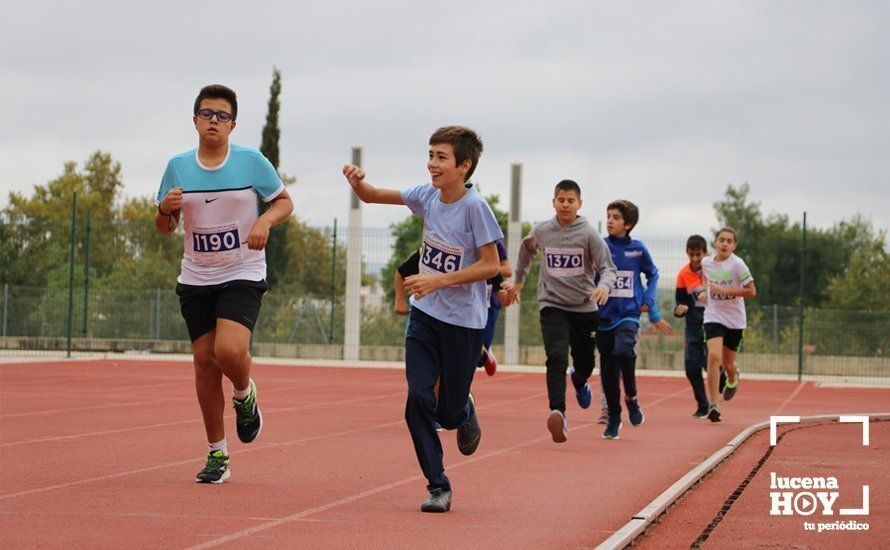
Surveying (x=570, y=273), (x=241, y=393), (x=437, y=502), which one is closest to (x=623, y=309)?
(x=570, y=273)

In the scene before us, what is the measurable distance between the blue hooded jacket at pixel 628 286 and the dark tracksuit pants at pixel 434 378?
502 cm

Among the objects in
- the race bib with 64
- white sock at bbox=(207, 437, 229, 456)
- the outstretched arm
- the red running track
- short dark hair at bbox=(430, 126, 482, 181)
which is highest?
short dark hair at bbox=(430, 126, 482, 181)

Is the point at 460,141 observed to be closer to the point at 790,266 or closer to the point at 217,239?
the point at 217,239

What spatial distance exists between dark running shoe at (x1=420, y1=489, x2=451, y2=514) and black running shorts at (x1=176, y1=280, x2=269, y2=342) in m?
1.48

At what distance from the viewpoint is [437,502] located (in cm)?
646

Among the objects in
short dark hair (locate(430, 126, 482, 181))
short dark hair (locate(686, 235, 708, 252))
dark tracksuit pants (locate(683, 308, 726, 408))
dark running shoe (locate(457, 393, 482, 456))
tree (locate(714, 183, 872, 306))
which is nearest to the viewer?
short dark hair (locate(430, 126, 482, 181))

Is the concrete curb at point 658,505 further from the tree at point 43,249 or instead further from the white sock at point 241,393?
the tree at point 43,249

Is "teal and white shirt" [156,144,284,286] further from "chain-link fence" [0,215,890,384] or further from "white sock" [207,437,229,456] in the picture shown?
"chain-link fence" [0,215,890,384]

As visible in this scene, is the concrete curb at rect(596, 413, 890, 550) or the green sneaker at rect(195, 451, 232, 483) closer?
the concrete curb at rect(596, 413, 890, 550)

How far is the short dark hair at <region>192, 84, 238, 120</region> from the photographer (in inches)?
291

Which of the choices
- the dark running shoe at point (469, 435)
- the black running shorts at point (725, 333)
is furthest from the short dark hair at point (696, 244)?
the dark running shoe at point (469, 435)

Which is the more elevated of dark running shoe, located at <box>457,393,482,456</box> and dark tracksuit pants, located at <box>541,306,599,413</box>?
dark tracksuit pants, located at <box>541,306,599,413</box>

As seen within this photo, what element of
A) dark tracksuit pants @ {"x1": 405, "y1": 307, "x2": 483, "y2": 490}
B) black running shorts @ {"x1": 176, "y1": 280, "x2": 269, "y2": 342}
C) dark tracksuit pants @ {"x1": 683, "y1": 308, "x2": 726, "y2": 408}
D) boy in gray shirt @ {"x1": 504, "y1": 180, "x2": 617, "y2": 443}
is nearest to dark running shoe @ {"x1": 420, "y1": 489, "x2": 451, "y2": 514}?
dark tracksuit pants @ {"x1": 405, "y1": 307, "x2": 483, "y2": 490}

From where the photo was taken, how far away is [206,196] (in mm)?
7301
